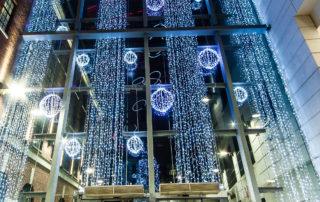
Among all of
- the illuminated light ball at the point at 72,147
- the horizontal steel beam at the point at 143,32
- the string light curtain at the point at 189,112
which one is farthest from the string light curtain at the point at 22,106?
the string light curtain at the point at 189,112

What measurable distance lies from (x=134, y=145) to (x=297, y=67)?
4.05 metres

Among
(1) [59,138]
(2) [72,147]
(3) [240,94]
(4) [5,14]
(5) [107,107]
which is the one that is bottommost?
(2) [72,147]

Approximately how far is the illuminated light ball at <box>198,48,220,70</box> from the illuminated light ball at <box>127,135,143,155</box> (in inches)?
104

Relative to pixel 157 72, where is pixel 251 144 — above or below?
below

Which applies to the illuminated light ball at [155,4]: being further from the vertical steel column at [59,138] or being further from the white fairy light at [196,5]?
the vertical steel column at [59,138]

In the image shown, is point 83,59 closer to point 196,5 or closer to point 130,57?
point 130,57

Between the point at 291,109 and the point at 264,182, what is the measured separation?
7.81 feet

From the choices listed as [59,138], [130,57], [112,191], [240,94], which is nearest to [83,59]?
[130,57]

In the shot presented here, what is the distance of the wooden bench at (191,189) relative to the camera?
14.8 feet

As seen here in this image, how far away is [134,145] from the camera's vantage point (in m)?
5.33

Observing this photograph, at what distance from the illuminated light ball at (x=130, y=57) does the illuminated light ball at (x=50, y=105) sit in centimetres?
206

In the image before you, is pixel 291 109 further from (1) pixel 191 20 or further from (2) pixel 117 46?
(2) pixel 117 46

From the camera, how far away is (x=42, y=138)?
563cm

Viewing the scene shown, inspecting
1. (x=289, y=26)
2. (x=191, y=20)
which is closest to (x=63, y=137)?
(x=191, y=20)
